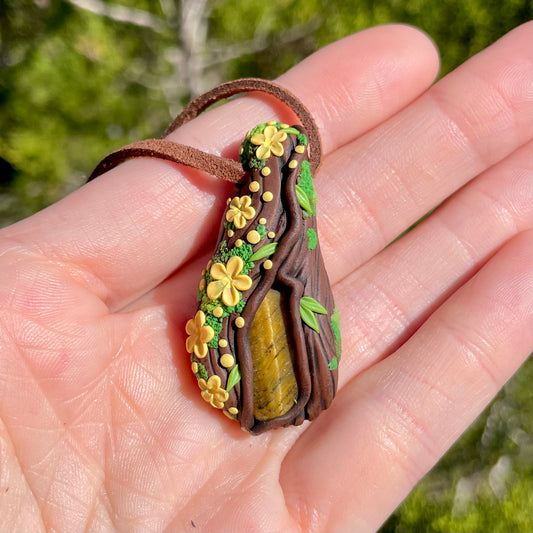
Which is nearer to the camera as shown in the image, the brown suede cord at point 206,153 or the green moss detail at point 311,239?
the green moss detail at point 311,239

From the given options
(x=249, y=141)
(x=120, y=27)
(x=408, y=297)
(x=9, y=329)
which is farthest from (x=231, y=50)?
(x=9, y=329)

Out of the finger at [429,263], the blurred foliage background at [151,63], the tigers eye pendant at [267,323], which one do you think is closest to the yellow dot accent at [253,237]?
the tigers eye pendant at [267,323]

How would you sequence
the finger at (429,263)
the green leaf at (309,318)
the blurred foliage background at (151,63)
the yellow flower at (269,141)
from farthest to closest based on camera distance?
the blurred foliage background at (151,63)
the finger at (429,263)
the yellow flower at (269,141)
the green leaf at (309,318)

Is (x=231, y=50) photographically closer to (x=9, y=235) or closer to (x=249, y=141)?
(x=249, y=141)

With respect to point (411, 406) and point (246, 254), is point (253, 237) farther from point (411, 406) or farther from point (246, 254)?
point (411, 406)

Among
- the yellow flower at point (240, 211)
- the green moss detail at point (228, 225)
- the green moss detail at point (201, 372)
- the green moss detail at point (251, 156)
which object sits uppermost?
the green moss detail at point (251, 156)

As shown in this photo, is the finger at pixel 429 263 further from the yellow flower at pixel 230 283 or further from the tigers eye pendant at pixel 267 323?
the yellow flower at pixel 230 283

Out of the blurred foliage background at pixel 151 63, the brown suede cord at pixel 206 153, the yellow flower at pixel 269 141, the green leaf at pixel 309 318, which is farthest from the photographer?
the blurred foliage background at pixel 151 63

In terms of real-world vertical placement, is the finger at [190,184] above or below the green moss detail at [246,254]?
above
